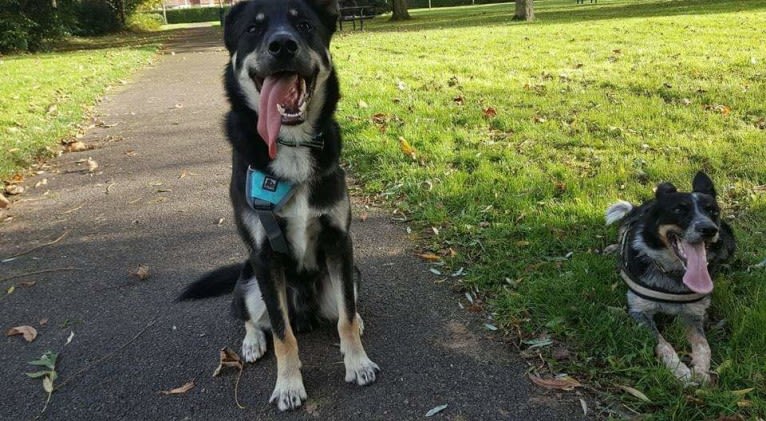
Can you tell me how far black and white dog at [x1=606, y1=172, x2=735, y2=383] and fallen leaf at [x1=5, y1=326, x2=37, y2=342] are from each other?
12.1ft

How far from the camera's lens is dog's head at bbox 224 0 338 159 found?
2635 millimetres

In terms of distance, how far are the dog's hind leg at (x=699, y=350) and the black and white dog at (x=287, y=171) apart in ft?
5.28

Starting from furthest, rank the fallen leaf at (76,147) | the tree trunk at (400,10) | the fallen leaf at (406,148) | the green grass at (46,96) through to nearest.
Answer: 1. the tree trunk at (400,10)
2. the fallen leaf at (76,147)
3. the green grass at (46,96)
4. the fallen leaf at (406,148)

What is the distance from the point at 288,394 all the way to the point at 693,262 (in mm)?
2335

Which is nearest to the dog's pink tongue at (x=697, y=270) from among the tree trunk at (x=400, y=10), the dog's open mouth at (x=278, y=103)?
the dog's open mouth at (x=278, y=103)

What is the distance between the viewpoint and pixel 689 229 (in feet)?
9.95

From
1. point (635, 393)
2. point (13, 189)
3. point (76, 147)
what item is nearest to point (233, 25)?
point (635, 393)

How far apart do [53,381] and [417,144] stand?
175 inches

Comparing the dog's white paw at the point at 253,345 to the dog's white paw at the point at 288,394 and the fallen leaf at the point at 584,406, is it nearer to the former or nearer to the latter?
the dog's white paw at the point at 288,394

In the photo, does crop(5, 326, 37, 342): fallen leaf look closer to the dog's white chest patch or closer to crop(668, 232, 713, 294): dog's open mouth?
the dog's white chest patch

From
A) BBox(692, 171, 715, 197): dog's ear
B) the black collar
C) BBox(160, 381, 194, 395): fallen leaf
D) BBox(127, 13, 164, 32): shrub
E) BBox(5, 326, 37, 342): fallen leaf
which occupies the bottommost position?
BBox(160, 381, 194, 395): fallen leaf

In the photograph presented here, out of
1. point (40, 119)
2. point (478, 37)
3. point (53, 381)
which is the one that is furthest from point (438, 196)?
point (478, 37)

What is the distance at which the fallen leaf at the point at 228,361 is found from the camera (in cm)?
302

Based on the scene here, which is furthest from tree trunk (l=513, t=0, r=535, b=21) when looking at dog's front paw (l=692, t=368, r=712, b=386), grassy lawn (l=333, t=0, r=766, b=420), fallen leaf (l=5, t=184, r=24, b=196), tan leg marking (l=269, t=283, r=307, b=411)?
tan leg marking (l=269, t=283, r=307, b=411)
